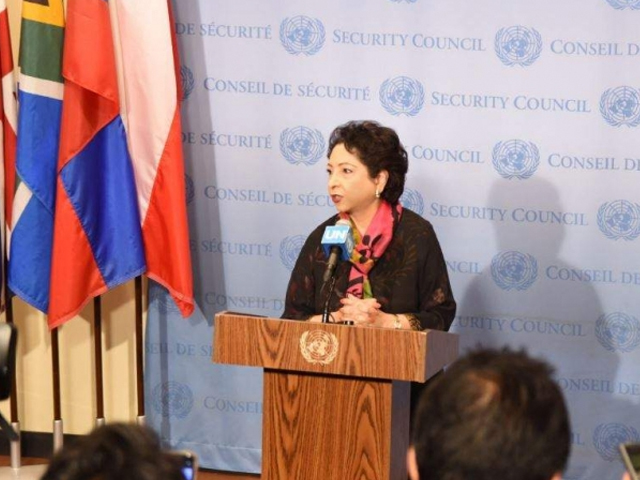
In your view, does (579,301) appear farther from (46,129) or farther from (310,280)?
(46,129)

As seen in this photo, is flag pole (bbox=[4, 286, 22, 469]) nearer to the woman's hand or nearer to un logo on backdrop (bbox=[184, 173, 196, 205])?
un logo on backdrop (bbox=[184, 173, 196, 205])

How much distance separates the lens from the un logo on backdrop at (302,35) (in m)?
4.81

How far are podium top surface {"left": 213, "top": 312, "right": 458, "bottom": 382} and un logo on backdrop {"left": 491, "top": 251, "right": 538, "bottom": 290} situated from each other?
1371 mm

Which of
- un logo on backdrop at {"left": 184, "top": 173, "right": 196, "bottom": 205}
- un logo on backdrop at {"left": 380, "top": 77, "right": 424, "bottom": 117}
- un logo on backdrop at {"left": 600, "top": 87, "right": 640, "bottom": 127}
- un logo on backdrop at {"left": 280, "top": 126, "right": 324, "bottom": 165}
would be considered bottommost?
un logo on backdrop at {"left": 184, "top": 173, "right": 196, "bottom": 205}

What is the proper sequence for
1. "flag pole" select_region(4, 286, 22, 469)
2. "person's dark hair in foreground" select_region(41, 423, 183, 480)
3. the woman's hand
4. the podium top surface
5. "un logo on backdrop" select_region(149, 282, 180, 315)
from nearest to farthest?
"person's dark hair in foreground" select_region(41, 423, 183, 480), the podium top surface, the woman's hand, "flag pole" select_region(4, 286, 22, 469), "un logo on backdrop" select_region(149, 282, 180, 315)

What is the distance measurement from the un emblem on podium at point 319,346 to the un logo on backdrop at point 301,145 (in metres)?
1.72

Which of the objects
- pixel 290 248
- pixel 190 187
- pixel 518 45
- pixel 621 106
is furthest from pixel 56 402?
pixel 621 106

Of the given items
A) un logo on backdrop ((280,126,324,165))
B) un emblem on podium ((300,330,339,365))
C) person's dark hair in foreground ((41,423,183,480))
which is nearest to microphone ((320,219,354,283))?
un emblem on podium ((300,330,339,365))

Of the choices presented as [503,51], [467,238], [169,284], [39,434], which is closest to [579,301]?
Answer: [467,238]

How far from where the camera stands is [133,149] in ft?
15.9

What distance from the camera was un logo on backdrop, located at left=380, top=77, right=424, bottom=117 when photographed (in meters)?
4.73

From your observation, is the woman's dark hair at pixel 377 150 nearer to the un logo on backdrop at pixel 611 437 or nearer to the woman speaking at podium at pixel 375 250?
the woman speaking at podium at pixel 375 250

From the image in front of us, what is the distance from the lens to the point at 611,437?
4.74 m

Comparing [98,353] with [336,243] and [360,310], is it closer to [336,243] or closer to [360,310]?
[360,310]
